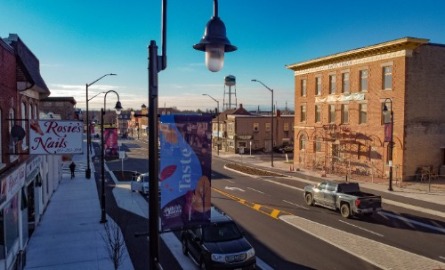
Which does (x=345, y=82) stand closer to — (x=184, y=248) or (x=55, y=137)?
(x=184, y=248)

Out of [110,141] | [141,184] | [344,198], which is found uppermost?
[110,141]

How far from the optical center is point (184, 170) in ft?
25.1

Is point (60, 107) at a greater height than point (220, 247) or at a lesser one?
greater

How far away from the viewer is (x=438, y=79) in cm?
3431

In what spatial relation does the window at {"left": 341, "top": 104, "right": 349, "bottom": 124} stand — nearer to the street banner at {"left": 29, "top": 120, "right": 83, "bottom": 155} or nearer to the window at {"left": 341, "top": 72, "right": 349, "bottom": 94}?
the window at {"left": 341, "top": 72, "right": 349, "bottom": 94}

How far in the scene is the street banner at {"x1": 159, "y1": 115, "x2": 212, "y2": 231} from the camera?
23.9 ft

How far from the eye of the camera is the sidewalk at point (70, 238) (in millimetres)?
13570

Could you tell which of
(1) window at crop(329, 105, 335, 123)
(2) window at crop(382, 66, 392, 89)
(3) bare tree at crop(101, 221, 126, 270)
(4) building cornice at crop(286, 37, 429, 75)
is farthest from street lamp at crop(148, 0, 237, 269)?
(1) window at crop(329, 105, 335, 123)

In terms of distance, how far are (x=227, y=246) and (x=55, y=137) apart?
285 inches

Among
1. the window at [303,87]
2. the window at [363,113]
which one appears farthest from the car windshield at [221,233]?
the window at [303,87]

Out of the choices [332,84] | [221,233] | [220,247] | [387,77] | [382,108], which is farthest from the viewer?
[332,84]

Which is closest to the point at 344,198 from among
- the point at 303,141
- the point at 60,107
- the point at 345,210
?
the point at 345,210

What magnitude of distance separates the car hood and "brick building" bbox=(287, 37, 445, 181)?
65.8ft

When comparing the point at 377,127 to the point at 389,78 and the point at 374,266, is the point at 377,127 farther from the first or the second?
the point at 374,266
